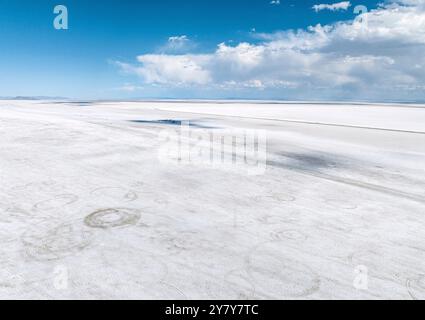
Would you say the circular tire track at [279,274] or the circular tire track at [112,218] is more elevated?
the circular tire track at [112,218]

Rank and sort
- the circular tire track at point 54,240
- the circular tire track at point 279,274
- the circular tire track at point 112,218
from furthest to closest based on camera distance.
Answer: the circular tire track at point 112,218 → the circular tire track at point 54,240 → the circular tire track at point 279,274

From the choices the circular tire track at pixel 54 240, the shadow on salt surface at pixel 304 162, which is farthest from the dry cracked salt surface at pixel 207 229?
the shadow on salt surface at pixel 304 162

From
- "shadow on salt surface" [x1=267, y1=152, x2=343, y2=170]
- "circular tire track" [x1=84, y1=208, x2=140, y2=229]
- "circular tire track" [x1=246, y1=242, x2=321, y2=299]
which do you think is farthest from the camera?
"shadow on salt surface" [x1=267, y1=152, x2=343, y2=170]

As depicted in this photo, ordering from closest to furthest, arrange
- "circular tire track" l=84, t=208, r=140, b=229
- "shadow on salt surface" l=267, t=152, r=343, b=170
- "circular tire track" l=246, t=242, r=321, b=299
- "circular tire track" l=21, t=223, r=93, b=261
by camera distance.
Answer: "circular tire track" l=246, t=242, r=321, b=299, "circular tire track" l=21, t=223, r=93, b=261, "circular tire track" l=84, t=208, r=140, b=229, "shadow on salt surface" l=267, t=152, r=343, b=170

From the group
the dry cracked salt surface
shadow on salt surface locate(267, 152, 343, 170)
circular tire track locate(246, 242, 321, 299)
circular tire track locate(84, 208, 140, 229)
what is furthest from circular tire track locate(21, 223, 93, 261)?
shadow on salt surface locate(267, 152, 343, 170)

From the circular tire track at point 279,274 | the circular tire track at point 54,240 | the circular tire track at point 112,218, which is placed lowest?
the circular tire track at point 279,274

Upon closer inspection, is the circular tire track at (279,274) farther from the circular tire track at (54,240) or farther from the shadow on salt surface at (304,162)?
the shadow on salt surface at (304,162)

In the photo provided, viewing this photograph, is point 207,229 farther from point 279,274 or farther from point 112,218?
point 112,218

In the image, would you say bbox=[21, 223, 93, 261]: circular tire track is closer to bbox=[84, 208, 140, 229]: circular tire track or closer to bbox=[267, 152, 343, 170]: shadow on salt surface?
bbox=[84, 208, 140, 229]: circular tire track
